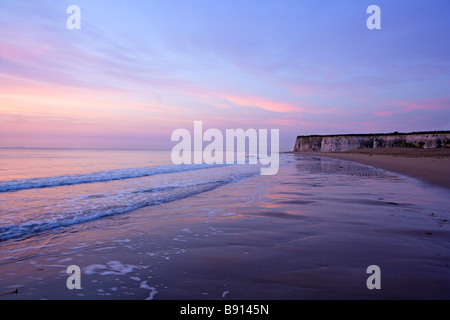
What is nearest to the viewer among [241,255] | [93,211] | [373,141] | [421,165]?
[241,255]

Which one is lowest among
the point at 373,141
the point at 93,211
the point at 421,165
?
the point at 93,211

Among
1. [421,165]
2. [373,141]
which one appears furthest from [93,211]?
[373,141]

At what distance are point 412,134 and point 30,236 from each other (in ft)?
284

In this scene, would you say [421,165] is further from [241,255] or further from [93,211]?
[93,211]

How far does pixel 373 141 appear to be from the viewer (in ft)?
267

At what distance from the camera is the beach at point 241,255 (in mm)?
2271

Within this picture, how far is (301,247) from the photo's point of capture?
3.35m

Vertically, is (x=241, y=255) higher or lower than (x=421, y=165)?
lower

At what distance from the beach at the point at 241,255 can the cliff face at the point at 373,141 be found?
7444 centimetres

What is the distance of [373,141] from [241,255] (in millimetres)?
91942

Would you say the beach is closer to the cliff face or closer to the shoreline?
the shoreline

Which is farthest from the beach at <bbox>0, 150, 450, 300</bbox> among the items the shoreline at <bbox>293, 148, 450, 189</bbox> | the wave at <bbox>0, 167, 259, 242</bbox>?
the shoreline at <bbox>293, 148, 450, 189</bbox>
